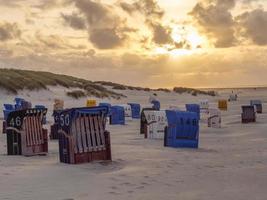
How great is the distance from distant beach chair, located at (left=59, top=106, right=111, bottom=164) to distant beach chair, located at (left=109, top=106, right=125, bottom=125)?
1737 cm

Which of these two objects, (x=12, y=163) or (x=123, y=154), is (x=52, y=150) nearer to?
(x=123, y=154)

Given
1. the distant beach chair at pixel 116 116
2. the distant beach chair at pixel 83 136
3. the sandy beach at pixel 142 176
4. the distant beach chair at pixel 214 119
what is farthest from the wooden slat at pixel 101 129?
the distant beach chair at pixel 116 116

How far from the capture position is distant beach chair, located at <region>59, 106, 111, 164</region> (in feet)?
39.6

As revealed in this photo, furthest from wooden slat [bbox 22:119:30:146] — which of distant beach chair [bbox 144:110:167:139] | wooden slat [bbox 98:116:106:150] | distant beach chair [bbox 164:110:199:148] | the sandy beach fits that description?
distant beach chair [bbox 144:110:167:139]

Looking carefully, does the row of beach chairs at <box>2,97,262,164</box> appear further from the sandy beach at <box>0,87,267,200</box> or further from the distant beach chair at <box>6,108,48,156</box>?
the sandy beach at <box>0,87,267,200</box>

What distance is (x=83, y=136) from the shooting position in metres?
12.3

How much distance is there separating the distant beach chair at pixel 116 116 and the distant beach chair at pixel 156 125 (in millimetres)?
10016

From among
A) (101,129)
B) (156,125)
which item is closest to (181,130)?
(156,125)

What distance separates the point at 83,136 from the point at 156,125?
7787mm

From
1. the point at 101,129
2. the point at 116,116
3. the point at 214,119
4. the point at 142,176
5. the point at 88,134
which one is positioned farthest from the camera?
the point at 116,116

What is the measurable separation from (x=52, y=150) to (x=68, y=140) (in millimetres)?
3224

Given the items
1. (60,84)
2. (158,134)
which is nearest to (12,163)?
(158,134)

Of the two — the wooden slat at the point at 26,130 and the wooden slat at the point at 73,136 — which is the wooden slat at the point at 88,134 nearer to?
the wooden slat at the point at 73,136

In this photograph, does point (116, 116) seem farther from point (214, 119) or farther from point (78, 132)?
point (78, 132)
